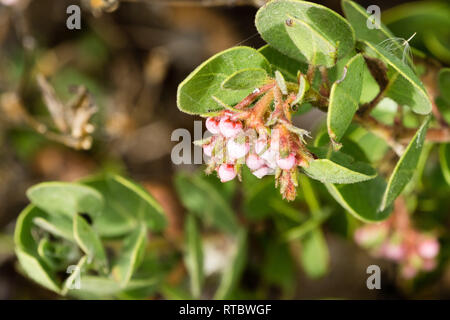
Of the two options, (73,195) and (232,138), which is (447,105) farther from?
(73,195)

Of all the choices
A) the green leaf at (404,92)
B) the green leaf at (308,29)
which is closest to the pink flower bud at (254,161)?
the green leaf at (308,29)

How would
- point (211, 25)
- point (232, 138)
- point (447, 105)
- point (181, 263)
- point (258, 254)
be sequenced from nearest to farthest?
1. point (232, 138)
2. point (447, 105)
3. point (181, 263)
4. point (258, 254)
5. point (211, 25)

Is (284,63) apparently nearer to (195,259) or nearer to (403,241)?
(195,259)

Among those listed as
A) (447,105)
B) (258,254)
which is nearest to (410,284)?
(258,254)

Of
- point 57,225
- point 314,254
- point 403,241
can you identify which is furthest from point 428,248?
point 57,225

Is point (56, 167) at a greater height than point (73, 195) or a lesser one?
greater

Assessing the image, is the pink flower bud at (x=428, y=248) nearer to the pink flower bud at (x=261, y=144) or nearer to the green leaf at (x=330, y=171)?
the green leaf at (x=330, y=171)
